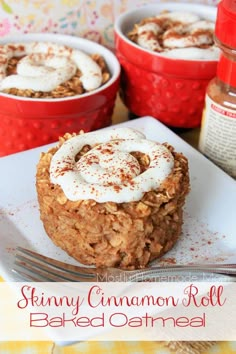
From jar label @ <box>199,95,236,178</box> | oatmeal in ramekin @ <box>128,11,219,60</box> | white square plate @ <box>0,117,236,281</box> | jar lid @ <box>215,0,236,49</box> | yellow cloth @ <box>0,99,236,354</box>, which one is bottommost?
yellow cloth @ <box>0,99,236,354</box>

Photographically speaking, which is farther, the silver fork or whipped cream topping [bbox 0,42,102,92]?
whipped cream topping [bbox 0,42,102,92]

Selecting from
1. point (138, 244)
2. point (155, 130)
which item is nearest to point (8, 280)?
point (138, 244)

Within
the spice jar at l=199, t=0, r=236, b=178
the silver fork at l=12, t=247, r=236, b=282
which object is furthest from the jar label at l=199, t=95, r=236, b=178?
the silver fork at l=12, t=247, r=236, b=282

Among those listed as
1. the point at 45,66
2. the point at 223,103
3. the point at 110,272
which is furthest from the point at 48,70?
the point at 110,272

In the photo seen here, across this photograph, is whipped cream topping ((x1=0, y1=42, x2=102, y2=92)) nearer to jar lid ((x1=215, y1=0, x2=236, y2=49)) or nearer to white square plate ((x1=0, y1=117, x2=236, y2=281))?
white square plate ((x1=0, y1=117, x2=236, y2=281))

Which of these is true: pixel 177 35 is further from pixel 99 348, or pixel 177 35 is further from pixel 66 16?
pixel 99 348

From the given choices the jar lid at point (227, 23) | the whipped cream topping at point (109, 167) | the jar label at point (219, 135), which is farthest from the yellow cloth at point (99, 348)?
the jar lid at point (227, 23)

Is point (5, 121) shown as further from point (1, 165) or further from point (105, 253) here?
point (105, 253)
